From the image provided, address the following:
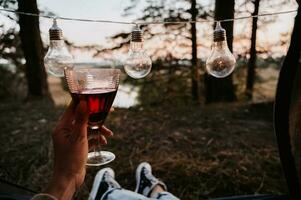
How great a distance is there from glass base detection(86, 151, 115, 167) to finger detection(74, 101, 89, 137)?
19 centimetres

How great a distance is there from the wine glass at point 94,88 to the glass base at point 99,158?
12 cm

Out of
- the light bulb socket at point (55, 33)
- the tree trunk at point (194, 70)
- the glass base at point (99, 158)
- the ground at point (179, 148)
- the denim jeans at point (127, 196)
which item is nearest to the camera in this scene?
the glass base at point (99, 158)

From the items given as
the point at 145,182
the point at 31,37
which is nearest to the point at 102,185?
the point at 145,182

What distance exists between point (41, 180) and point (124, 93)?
2.67 m

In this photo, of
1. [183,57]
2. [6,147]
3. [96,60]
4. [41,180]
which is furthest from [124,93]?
[41,180]

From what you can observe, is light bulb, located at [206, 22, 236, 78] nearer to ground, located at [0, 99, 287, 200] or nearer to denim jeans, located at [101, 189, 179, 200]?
denim jeans, located at [101, 189, 179, 200]

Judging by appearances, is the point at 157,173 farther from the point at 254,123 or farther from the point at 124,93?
the point at 124,93

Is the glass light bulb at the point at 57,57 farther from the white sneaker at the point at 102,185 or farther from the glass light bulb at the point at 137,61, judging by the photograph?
the white sneaker at the point at 102,185

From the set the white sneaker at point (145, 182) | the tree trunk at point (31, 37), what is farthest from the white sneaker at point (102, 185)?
the tree trunk at point (31, 37)

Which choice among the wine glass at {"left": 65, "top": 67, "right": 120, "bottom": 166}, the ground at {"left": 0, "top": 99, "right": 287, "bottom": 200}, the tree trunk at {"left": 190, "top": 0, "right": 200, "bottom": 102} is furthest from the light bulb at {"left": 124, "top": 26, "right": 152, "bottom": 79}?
the tree trunk at {"left": 190, "top": 0, "right": 200, "bottom": 102}

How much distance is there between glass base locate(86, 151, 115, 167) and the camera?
0.92m

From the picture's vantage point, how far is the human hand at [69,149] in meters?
0.74

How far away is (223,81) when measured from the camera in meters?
2.98

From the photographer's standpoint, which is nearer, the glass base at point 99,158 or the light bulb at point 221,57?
the glass base at point 99,158
